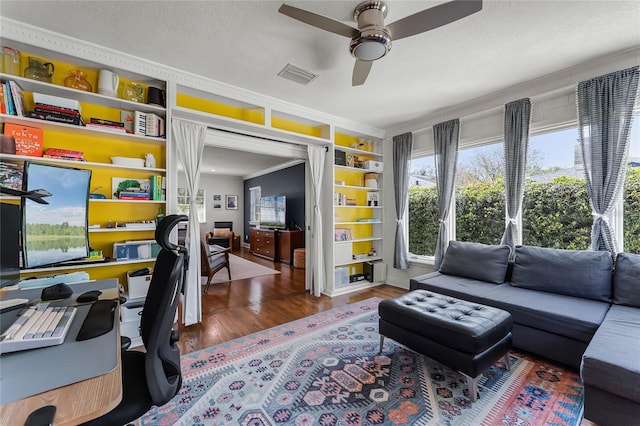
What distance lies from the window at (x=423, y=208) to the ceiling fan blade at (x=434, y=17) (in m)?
2.66

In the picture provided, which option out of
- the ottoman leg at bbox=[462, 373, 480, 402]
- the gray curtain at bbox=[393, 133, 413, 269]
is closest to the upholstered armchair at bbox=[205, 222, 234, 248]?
the gray curtain at bbox=[393, 133, 413, 269]

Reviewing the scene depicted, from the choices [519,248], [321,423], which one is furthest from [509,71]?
[321,423]

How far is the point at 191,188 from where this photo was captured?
9.74ft

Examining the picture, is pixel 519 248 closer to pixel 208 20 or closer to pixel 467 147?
pixel 467 147

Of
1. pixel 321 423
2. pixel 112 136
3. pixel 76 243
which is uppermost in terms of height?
pixel 112 136

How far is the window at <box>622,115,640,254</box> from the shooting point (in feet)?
7.92

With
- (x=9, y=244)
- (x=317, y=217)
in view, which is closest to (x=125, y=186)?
(x=9, y=244)

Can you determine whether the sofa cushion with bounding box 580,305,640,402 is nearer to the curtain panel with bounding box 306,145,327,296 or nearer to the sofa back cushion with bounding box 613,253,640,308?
the sofa back cushion with bounding box 613,253,640,308

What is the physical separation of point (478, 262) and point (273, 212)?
17.2 feet

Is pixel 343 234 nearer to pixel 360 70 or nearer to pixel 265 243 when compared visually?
pixel 360 70

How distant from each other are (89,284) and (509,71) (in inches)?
163

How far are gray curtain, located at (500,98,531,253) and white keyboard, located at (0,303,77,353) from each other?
152 inches

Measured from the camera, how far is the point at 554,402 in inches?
67.9

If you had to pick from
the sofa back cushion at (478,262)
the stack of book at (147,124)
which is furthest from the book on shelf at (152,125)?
the sofa back cushion at (478,262)
